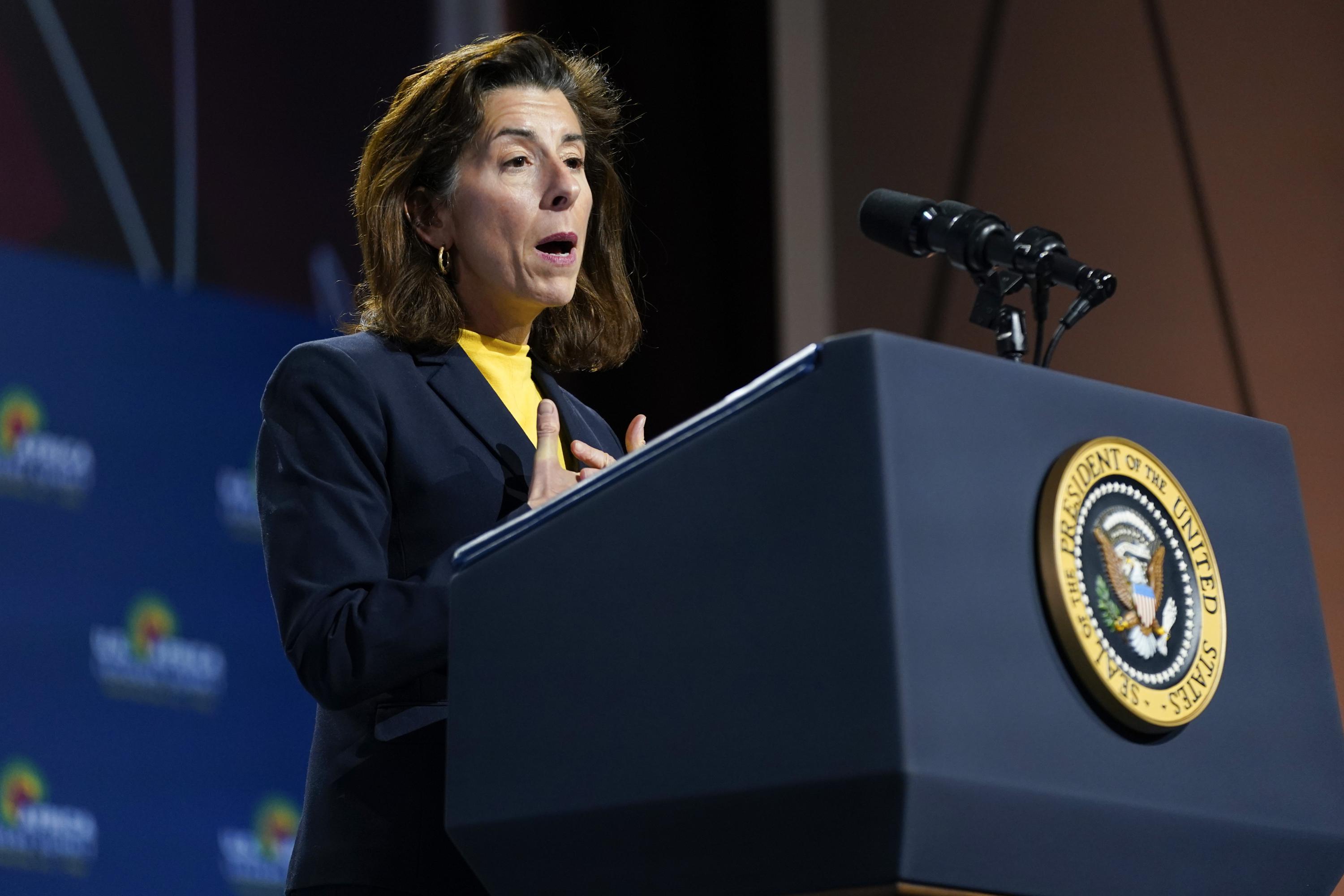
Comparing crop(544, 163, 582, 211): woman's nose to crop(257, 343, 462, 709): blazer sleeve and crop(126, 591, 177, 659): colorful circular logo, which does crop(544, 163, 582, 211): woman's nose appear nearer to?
crop(257, 343, 462, 709): blazer sleeve

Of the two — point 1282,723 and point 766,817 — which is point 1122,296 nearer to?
point 1282,723

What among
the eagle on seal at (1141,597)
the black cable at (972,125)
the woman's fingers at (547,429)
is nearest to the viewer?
the eagle on seal at (1141,597)

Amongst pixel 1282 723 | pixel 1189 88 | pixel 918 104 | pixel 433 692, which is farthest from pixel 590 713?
pixel 918 104

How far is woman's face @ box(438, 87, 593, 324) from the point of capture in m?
1.67

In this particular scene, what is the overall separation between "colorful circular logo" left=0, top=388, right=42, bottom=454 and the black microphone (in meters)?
1.74

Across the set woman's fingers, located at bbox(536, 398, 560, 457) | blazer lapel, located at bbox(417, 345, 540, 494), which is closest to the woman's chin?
blazer lapel, located at bbox(417, 345, 540, 494)

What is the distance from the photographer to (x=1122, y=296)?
137 inches

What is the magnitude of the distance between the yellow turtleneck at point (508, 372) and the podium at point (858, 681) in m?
0.49

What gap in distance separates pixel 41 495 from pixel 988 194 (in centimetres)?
225

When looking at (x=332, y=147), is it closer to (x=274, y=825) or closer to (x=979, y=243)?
(x=274, y=825)

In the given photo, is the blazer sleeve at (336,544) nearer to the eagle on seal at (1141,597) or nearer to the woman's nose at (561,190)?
the woman's nose at (561,190)

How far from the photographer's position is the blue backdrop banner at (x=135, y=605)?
262 cm

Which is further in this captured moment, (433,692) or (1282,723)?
(433,692)

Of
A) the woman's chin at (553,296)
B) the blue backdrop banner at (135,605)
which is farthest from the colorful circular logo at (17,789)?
the woman's chin at (553,296)
